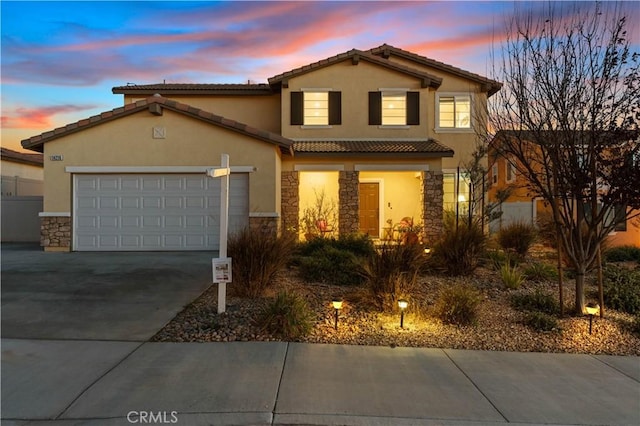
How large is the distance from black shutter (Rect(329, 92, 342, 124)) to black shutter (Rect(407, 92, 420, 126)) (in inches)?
108

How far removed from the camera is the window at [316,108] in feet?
57.9

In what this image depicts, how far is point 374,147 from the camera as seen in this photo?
16.5m

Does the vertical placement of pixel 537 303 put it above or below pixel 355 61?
below

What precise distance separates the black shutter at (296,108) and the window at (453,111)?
598cm

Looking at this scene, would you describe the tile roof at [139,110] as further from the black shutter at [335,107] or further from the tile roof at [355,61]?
Answer: the tile roof at [355,61]

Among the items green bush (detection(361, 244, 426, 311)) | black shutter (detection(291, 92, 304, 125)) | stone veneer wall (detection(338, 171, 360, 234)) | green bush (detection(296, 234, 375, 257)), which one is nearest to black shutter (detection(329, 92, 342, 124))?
black shutter (detection(291, 92, 304, 125))

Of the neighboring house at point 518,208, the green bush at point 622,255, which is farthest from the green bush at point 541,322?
the green bush at point 622,255

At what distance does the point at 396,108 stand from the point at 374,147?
261cm

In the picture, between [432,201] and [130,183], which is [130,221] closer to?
[130,183]

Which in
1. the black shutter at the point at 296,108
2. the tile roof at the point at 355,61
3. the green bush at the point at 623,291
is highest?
the tile roof at the point at 355,61

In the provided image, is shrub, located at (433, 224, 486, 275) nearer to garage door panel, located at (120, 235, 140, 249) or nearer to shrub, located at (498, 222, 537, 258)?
shrub, located at (498, 222, 537, 258)

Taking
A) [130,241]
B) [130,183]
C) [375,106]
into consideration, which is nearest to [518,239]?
[375,106]

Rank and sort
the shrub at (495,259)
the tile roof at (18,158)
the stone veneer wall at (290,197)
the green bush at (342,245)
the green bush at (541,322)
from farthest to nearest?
the tile roof at (18,158), the stone veneer wall at (290,197), the green bush at (342,245), the shrub at (495,259), the green bush at (541,322)

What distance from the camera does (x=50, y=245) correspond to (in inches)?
541
